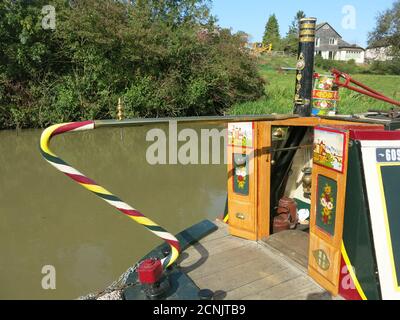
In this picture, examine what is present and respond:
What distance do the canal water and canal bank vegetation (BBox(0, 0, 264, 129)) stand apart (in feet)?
A: 11.3

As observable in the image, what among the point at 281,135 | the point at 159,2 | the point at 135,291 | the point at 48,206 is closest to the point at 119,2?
the point at 159,2

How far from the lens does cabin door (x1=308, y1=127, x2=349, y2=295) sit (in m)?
2.84

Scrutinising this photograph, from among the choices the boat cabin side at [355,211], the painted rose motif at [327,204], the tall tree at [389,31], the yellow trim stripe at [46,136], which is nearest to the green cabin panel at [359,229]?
the boat cabin side at [355,211]

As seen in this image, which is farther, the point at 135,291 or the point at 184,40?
the point at 184,40

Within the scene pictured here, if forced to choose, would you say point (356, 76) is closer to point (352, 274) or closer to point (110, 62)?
point (110, 62)

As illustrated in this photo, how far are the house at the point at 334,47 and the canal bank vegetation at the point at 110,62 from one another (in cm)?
4651

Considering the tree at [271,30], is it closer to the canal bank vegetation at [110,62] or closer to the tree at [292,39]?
the tree at [292,39]

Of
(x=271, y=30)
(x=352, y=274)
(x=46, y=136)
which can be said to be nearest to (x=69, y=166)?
(x=46, y=136)

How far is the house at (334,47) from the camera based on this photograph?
2415 inches

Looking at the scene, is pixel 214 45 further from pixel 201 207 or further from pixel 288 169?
pixel 288 169

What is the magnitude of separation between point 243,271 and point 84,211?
17.8ft

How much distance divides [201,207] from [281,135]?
14.4ft

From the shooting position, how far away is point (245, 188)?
13.3 ft

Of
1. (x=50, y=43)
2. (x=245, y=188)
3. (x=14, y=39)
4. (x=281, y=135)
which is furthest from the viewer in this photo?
(x=50, y=43)
